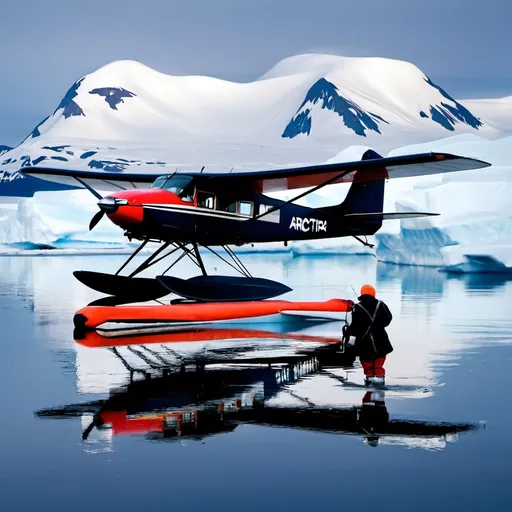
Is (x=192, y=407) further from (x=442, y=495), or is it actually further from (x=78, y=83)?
(x=78, y=83)

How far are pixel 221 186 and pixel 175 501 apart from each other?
10.8 m

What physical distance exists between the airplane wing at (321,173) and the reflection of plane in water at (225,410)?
626 centimetres

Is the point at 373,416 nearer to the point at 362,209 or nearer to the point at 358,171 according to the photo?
the point at 358,171

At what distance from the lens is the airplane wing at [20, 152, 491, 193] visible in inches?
530

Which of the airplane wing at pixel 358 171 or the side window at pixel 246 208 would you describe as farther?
the side window at pixel 246 208

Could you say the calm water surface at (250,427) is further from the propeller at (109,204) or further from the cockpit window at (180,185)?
the cockpit window at (180,185)

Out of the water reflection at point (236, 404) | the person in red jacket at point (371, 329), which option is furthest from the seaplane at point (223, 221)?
the person in red jacket at point (371, 329)

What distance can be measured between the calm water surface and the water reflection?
0.02 metres

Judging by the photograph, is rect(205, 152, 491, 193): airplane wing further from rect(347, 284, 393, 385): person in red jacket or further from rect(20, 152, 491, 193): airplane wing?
rect(347, 284, 393, 385): person in red jacket

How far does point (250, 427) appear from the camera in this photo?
5.73 m

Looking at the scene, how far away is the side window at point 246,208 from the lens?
49.7 ft

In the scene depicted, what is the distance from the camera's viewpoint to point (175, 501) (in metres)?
4.34

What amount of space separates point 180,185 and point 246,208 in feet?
5.28

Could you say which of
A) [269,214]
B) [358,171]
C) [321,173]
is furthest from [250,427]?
[358,171]
